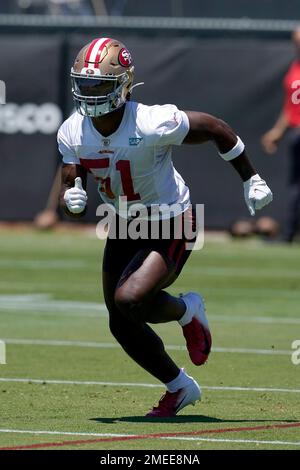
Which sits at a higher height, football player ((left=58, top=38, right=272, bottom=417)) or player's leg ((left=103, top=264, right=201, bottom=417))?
football player ((left=58, top=38, right=272, bottom=417))

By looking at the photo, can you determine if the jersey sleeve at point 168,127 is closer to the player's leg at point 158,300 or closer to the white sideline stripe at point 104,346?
the player's leg at point 158,300

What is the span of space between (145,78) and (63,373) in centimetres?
1096

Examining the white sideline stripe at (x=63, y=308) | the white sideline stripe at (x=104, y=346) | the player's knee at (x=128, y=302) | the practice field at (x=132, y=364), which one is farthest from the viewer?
the white sideline stripe at (x=63, y=308)

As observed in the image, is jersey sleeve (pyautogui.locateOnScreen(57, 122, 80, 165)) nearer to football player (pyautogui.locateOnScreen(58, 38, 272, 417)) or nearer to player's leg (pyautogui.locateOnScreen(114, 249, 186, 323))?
football player (pyautogui.locateOnScreen(58, 38, 272, 417))

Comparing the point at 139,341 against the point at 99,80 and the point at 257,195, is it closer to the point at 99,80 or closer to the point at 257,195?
the point at 257,195

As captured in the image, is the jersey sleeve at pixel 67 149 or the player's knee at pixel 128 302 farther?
the jersey sleeve at pixel 67 149

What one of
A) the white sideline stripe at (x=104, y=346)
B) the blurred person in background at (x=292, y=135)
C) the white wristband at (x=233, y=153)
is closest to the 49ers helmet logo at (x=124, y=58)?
the white wristband at (x=233, y=153)

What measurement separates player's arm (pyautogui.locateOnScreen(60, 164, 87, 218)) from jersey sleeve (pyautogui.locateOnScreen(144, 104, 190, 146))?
16.7 inches

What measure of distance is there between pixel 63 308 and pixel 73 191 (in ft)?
16.6

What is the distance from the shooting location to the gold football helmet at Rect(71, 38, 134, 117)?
275 inches

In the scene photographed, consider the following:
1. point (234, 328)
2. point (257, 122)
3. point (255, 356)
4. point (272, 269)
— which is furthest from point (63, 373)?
point (257, 122)

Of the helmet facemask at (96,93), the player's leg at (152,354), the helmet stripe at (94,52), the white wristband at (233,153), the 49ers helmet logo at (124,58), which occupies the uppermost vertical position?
the helmet stripe at (94,52)

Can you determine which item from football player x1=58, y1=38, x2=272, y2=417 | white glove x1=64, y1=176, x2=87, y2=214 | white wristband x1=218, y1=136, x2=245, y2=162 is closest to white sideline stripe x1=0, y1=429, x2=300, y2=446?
football player x1=58, y1=38, x2=272, y2=417

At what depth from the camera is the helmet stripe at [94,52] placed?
7.04m
